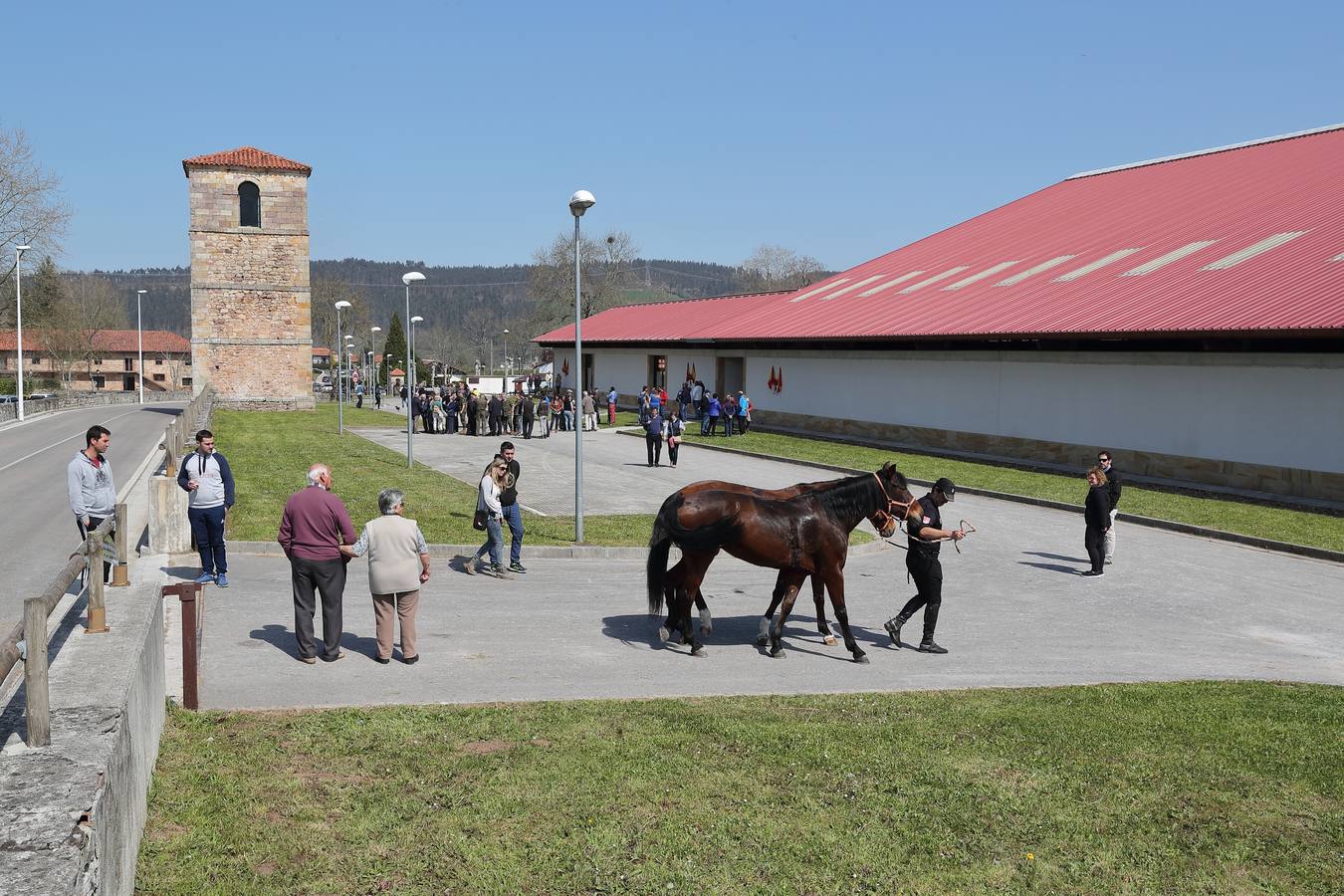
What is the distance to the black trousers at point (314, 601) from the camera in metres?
9.93

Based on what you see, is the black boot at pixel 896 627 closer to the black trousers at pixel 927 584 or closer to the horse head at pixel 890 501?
the black trousers at pixel 927 584

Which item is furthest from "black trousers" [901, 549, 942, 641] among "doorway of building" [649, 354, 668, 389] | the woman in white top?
"doorway of building" [649, 354, 668, 389]

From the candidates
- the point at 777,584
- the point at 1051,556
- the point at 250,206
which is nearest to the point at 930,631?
the point at 777,584

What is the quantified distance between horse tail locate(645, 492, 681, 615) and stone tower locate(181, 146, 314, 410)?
4857cm

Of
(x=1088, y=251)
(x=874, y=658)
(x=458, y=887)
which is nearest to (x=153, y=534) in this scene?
(x=874, y=658)

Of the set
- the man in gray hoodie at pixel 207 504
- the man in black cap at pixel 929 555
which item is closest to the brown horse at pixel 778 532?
the man in black cap at pixel 929 555

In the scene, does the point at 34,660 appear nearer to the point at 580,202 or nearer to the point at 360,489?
the point at 580,202

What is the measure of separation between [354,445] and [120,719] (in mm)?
30647

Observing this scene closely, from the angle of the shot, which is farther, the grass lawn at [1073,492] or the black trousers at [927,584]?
the grass lawn at [1073,492]

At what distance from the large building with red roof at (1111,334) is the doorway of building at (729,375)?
3.6 inches

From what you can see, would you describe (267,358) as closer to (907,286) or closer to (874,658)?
(907,286)

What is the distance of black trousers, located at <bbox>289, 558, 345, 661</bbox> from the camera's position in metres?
9.93

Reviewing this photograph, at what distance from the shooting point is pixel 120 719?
5.27 meters

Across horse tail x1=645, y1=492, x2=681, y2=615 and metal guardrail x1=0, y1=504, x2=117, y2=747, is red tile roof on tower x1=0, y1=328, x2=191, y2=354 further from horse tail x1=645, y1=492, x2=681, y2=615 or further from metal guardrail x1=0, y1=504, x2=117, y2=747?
metal guardrail x1=0, y1=504, x2=117, y2=747
